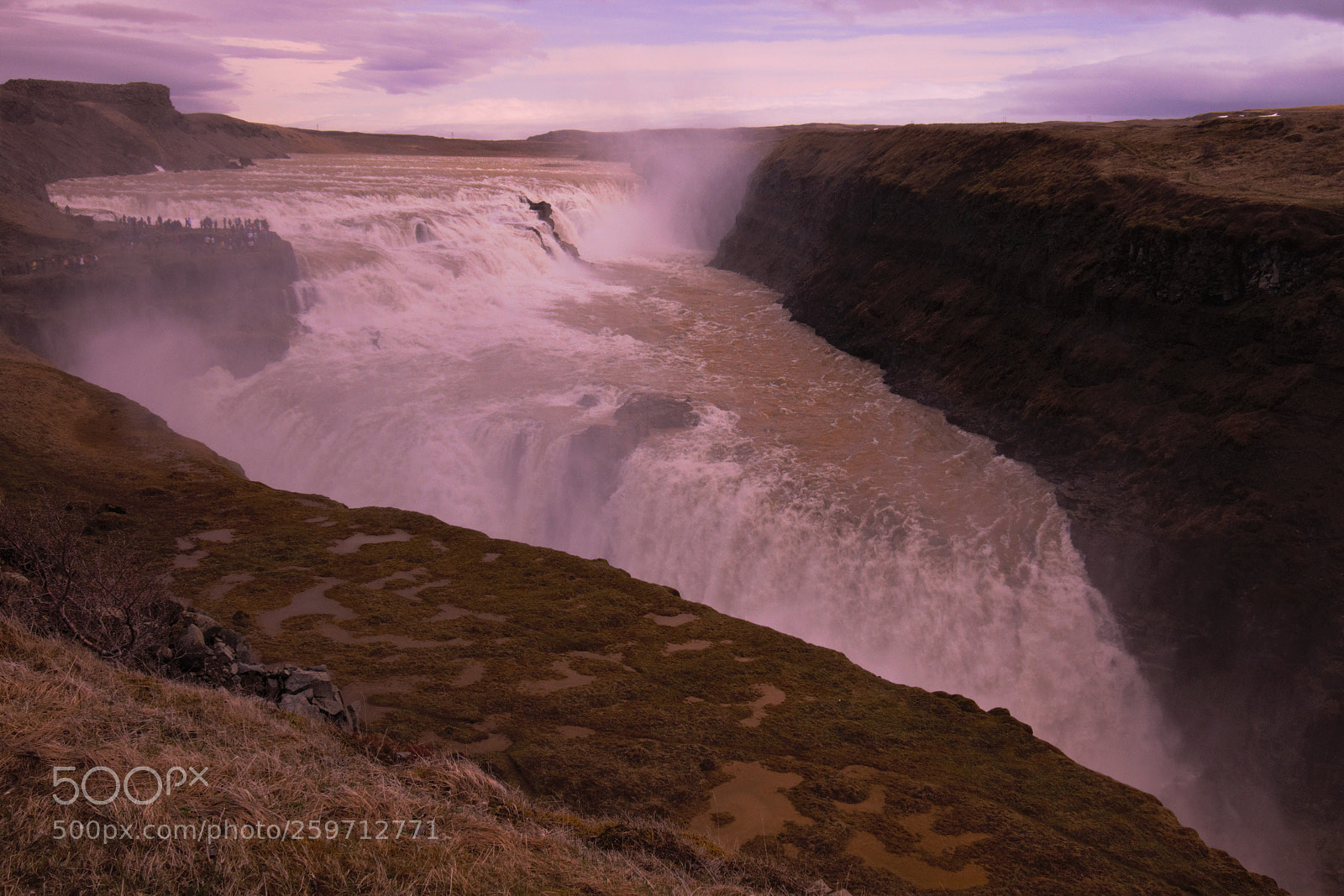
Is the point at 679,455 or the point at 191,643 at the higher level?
the point at 191,643

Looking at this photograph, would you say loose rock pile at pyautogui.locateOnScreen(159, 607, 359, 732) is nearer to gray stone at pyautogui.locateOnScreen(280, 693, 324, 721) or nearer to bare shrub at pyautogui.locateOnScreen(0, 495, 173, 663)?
gray stone at pyautogui.locateOnScreen(280, 693, 324, 721)

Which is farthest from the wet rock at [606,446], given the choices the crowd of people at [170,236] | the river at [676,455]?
the crowd of people at [170,236]

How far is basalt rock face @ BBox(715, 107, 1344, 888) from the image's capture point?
41.8 feet

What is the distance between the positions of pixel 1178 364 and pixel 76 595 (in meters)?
18.6

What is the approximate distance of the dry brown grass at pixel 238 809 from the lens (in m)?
3.95

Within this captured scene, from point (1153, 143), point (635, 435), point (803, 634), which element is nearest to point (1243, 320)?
point (1153, 143)

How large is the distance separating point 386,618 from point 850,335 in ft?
63.3

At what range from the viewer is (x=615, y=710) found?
29.2ft

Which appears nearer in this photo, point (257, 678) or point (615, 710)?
point (257, 678)

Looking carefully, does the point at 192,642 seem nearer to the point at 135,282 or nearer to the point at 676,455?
the point at 676,455

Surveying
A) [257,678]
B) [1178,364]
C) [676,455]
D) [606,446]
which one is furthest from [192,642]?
[1178,364]

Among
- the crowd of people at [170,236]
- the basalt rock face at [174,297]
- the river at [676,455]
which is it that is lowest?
the river at [676,455]

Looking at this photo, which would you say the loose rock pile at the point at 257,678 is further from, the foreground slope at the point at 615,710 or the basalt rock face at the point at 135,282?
the basalt rock face at the point at 135,282

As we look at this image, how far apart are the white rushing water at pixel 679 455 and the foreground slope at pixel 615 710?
4.58 m
